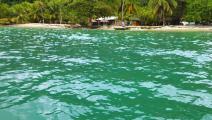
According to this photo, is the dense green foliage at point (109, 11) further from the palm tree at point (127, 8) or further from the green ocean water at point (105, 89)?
the green ocean water at point (105, 89)

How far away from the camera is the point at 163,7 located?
86.0m

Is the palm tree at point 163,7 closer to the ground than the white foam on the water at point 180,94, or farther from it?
farther from it

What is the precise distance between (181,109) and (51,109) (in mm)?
4620

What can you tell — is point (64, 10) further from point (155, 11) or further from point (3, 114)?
point (3, 114)

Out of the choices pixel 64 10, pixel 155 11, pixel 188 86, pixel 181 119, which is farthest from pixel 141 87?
pixel 64 10

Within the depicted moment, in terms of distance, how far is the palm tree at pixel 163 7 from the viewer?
3359 inches

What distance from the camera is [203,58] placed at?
85.9ft

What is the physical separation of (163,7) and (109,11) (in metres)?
15.6

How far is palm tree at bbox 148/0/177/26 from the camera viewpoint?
280 ft

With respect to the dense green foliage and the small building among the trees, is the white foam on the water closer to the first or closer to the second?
the dense green foliage

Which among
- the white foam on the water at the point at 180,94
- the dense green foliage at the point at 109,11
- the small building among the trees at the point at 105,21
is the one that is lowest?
the white foam on the water at the point at 180,94

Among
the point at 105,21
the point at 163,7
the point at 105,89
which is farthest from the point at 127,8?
the point at 105,89

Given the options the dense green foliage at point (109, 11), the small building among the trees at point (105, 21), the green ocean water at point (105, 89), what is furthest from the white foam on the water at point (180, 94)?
the small building among the trees at point (105, 21)

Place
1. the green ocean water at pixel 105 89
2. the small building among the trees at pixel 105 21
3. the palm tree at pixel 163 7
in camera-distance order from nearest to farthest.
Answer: the green ocean water at pixel 105 89, the palm tree at pixel 163 7, the small building among the trees at pixel 105 21
